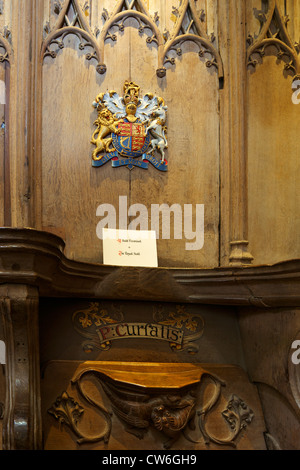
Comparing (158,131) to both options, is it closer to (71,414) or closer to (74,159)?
(74,159)

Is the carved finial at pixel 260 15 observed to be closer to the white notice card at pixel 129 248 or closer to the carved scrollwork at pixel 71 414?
the white notice card at pixel 129 248

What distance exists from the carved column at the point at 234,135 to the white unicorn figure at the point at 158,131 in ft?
1.01

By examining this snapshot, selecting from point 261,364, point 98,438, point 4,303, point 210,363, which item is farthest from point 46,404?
point 261,364

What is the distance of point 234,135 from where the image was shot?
350cm

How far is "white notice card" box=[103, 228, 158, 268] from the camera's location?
3.25m

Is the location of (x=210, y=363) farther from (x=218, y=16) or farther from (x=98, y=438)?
(x=218, y=16)

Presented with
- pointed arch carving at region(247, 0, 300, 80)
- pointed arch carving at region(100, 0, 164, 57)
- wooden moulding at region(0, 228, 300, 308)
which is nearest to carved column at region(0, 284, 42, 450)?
wooden moulding at region(0, 228, 300, 308)

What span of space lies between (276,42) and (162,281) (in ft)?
4.76

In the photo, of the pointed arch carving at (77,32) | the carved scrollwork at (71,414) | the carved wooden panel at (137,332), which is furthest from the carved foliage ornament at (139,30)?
the carved scrollwork at (71,414)

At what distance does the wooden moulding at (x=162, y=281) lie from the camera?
2.72 meters

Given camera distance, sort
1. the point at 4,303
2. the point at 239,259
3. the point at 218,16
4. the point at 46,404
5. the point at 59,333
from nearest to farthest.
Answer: the point at 4,303 → the point at 46,404 → the point at 59,333 → the point at 239,259 → the point at 218,16

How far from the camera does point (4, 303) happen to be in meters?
2.66

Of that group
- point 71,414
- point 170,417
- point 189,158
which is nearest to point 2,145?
point 189,158

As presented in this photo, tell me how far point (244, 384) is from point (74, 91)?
1669mm
